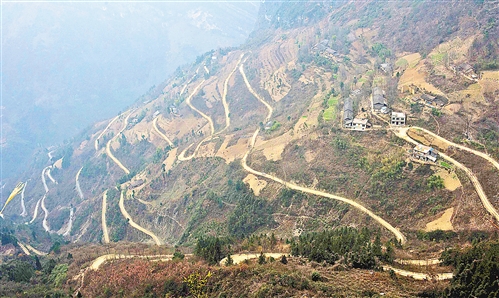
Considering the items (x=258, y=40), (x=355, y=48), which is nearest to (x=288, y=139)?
(x=355, y=48)

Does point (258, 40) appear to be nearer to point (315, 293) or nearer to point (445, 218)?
point (445, 218)

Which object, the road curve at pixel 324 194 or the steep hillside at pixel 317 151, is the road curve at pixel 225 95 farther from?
the road curve at pixel 324 194

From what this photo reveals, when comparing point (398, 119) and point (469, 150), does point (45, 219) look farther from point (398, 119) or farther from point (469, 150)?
point (469, 150)

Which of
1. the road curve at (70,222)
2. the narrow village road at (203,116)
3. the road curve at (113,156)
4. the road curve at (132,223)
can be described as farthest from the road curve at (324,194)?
the road curve at (70,222)

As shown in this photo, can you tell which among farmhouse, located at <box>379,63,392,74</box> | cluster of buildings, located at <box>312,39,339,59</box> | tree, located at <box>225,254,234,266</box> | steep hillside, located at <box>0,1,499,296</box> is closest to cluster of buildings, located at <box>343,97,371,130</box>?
steep hillside, located at <box>0,1,499,296</box>

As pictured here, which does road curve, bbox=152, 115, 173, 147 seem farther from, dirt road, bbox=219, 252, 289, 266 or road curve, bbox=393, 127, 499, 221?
road curve, bbox=393, 127, 499, 221

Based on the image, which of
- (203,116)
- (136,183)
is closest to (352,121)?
(136,183)
